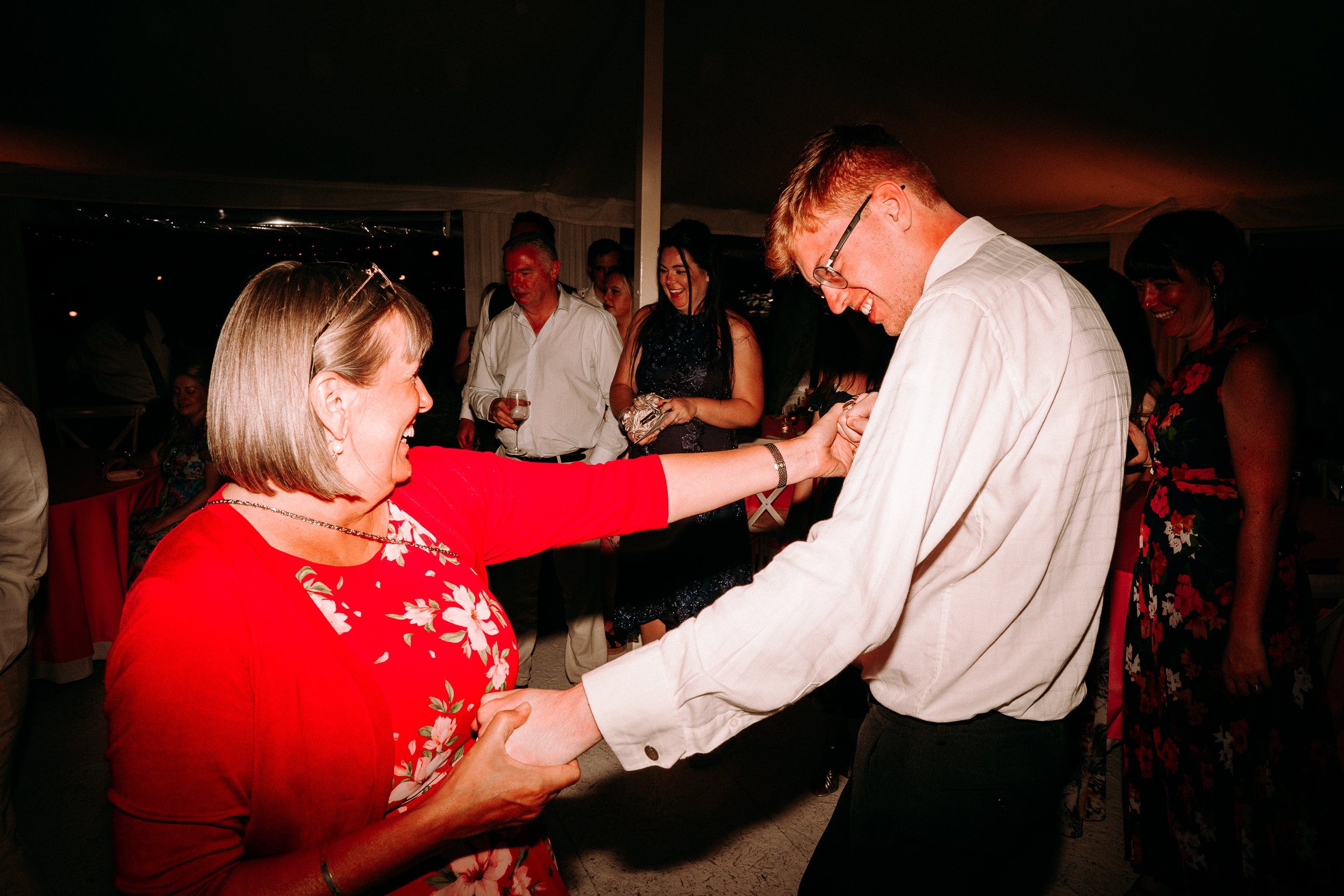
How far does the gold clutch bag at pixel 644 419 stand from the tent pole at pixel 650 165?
1297 mm

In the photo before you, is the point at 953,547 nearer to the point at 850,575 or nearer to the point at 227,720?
the point at 850,575

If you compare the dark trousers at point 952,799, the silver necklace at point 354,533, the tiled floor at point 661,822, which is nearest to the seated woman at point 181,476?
the tiled floor at point 661,822

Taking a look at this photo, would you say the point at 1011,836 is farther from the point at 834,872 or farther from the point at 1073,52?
the point at 1073,52

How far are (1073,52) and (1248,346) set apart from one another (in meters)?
2.90

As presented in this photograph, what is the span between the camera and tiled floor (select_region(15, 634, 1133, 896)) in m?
2.29

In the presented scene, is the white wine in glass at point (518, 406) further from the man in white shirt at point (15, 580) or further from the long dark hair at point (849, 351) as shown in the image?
the man in white shirt at point (15, 580)

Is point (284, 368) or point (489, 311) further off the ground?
point (489, 311)

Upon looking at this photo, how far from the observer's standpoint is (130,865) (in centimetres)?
79

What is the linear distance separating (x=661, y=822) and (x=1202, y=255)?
2.60m

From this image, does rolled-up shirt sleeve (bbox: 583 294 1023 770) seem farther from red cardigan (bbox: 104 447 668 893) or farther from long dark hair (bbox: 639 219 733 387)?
long dark hair (bbox: 639 219 733 387)

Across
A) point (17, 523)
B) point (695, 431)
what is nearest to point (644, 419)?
point (695, 431)

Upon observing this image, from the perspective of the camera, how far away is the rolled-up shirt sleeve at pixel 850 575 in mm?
875

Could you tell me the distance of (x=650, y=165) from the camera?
4.00 meters

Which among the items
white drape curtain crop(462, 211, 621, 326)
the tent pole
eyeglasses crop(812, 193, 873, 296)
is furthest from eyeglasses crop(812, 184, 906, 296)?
white drape curtain crop(462, 211, 621, 326)
